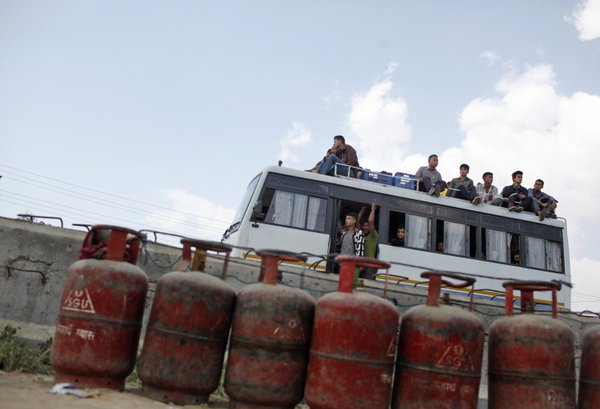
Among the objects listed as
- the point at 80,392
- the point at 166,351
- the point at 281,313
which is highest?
the point at 281,313

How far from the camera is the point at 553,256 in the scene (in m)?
13.0

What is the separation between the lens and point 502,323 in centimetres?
540

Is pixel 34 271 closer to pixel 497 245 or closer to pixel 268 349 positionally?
pixel 268 349

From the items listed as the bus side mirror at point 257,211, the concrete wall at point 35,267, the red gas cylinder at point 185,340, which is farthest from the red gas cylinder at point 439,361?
the bus side mirror at point 257,211

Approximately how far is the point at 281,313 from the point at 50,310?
3.63 m

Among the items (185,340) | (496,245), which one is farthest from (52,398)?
(496,245)

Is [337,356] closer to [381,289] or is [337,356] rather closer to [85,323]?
[85,323]

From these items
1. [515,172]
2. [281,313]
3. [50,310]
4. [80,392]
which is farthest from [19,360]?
[515,172]

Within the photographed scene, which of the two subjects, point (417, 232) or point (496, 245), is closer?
→ point (417, 232)

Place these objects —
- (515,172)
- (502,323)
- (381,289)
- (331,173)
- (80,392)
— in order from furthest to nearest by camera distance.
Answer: (515,172)
(331,173)
(381,289)
(502,323)
(80,392)

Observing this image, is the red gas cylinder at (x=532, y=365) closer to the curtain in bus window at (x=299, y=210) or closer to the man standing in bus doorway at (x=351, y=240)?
the man standing in bus doorway at (x=351, y=240)

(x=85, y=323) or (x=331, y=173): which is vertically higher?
(x=331, y=173)

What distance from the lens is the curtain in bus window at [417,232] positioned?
11.6 metres

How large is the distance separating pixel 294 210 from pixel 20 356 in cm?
593
